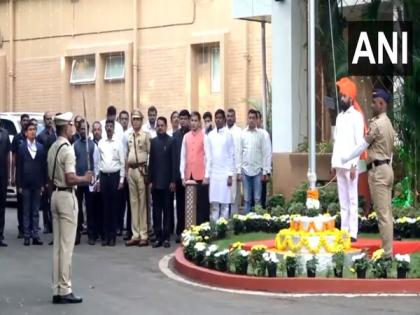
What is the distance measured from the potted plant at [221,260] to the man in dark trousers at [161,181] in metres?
3.47

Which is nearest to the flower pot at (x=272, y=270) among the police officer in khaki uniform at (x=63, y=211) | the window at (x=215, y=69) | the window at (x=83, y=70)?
the police officer in khaki uniform at (x=63, y=211)

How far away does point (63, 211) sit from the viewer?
35.7ft

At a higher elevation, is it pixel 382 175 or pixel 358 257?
pixel 382 175

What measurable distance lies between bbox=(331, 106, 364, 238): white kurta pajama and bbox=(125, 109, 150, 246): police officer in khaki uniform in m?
3.78

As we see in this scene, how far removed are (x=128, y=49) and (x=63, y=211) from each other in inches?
672

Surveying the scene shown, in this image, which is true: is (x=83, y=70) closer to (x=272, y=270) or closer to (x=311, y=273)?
(x=272, y=270)

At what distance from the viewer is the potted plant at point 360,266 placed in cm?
1111

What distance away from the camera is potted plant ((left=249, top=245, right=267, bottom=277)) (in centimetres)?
1151

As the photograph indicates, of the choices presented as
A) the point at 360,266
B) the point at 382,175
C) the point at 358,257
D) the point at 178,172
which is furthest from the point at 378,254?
the point at 178,172

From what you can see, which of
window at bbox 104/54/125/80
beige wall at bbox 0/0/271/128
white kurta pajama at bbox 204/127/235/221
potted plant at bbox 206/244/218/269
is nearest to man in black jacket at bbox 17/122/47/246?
white kurta pajama at bbox 204/127/235/221

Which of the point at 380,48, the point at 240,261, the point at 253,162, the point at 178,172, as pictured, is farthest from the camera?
the point at 253,162

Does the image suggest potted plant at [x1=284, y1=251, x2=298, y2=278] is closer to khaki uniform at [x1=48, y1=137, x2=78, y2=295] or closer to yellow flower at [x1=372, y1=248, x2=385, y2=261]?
yellow flower at [x1=372, y1=248, x2=385, y2=261]

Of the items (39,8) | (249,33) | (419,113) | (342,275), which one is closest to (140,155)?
(419,113)

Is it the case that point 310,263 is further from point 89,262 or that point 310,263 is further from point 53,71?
point 53,71
